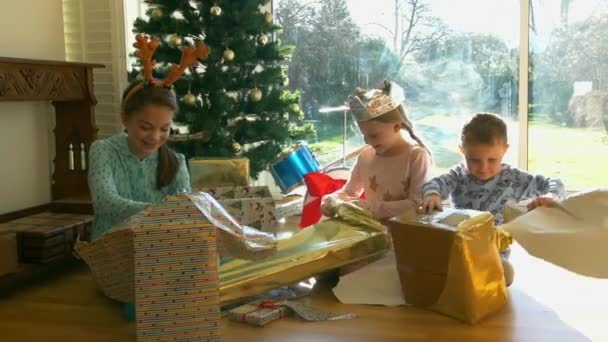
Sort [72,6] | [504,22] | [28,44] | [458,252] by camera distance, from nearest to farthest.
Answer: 1. [458,252]
2. [28,44]
3. [72,6]
4. [504,22]

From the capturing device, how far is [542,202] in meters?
1.96

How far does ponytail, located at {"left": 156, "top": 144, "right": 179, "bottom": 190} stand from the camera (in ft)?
7.55

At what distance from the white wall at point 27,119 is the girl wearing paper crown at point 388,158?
4.90 ft

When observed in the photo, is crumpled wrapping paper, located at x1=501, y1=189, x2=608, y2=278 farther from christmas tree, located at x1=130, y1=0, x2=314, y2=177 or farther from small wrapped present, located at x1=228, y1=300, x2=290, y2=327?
christmas tree, located at x1=130, y1=0, x2=314, y2=177

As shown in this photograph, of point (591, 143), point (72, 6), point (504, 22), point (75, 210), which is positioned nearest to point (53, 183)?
point (75, 210)

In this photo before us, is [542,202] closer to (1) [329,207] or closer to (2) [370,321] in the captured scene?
(2) [370,321]

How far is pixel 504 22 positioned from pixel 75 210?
99.1 inches

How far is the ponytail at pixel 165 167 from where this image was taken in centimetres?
230

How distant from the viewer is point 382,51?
158 inches

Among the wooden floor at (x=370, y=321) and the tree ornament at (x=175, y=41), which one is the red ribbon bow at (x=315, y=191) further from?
the tree ornament at (x=175, y=41)

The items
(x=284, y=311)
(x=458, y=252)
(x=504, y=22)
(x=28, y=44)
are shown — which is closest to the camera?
(x=458, y=252)

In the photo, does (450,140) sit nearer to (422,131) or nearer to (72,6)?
(422,131)

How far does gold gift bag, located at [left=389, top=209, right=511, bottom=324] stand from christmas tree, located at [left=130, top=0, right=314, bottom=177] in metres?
1.18

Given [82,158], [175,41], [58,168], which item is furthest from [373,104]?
[58,168]
